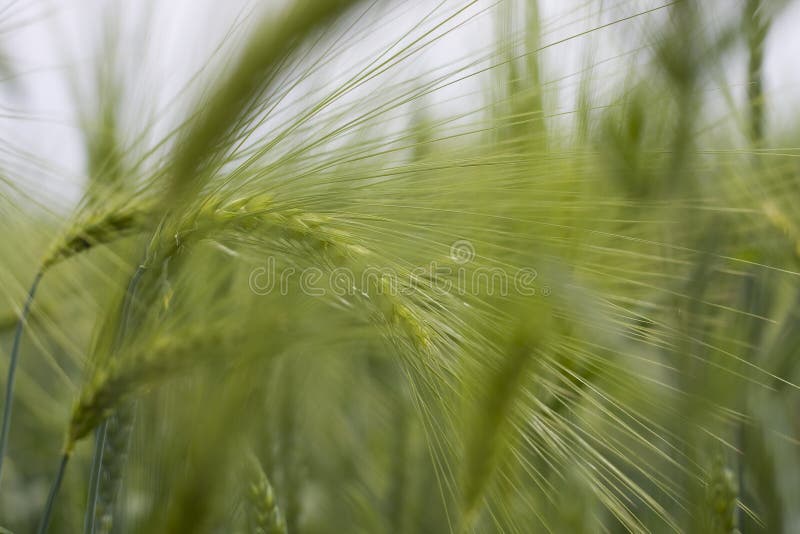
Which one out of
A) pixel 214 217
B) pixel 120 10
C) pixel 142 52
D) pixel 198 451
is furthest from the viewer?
pixel 120 10

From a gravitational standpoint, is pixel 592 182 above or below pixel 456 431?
above

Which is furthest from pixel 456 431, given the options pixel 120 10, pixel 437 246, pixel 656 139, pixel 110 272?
pixel 120 10

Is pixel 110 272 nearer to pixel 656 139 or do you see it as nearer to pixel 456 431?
pixel 456 431

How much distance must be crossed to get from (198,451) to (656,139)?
0.40 m

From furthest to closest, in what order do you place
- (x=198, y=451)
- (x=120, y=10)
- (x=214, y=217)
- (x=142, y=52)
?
(x=120, y=10)
(x=142, y=52)
(x=214, y=217)
(x=198, y=451)

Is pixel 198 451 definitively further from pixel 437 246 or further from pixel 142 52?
pixel 142 52

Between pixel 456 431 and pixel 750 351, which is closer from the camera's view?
pixel 456 431

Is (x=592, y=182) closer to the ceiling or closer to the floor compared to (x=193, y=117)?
closer to the floor

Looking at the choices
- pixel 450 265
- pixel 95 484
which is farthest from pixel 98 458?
pixel 450 265

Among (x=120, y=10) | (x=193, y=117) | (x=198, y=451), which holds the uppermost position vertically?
(x=120, y=10)

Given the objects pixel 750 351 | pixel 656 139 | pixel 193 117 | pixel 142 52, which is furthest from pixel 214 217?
pixel 750 351

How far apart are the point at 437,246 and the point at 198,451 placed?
0.26 meters

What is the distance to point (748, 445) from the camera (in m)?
0.72

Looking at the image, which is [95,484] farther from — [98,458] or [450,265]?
[450,265]
